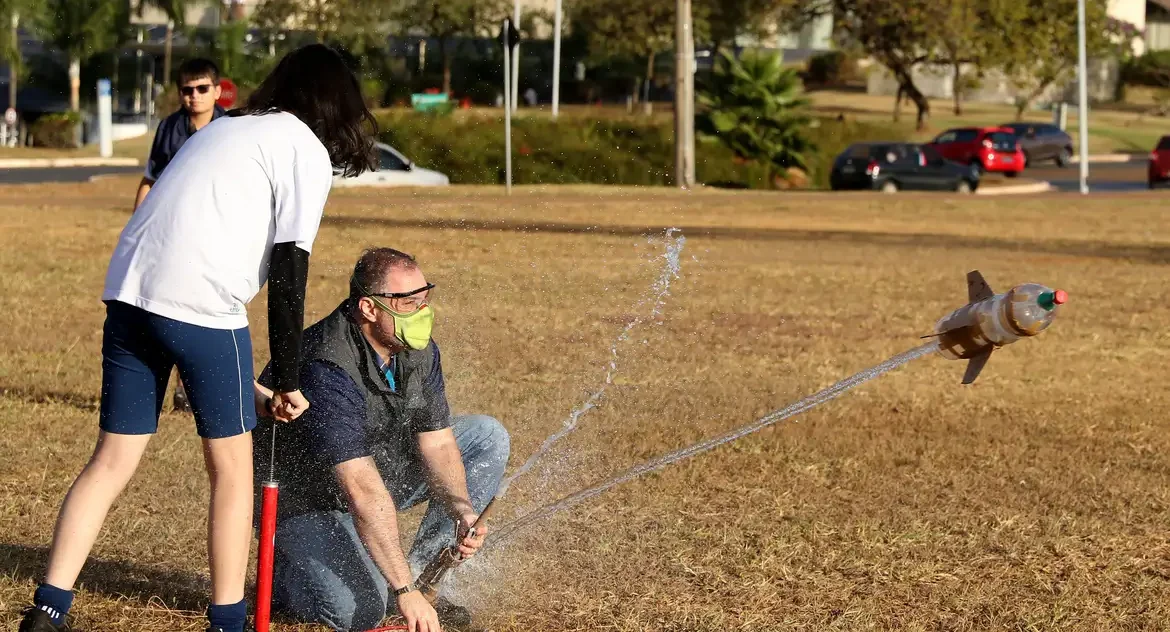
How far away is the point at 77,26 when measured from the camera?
2002 inches

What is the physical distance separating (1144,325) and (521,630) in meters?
8.18

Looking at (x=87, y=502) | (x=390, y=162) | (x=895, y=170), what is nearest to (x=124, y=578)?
(x=87, y=502)

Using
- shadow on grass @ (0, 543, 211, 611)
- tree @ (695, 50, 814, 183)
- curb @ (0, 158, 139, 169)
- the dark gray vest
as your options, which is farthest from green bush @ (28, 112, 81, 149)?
the dark gray vest

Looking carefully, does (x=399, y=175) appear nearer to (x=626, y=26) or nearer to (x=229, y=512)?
(x=229, y=512)

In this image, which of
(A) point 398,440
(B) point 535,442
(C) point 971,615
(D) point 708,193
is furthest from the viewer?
(D) point 708,193

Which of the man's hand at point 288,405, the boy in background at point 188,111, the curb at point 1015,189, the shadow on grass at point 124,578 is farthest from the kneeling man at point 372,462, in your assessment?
the curb at point 1015,189

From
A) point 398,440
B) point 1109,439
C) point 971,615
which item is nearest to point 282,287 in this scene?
point 398,440

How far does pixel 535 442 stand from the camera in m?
6.99

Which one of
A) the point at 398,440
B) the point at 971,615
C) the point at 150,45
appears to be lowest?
the point at 971,615

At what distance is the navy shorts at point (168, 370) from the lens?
12.7ft

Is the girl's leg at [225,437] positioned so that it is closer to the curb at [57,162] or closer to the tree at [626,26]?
the curb at [57,162]

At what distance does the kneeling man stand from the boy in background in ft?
7.09

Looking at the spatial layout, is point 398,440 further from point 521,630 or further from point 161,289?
point 161,289

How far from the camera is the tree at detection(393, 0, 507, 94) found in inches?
1935
